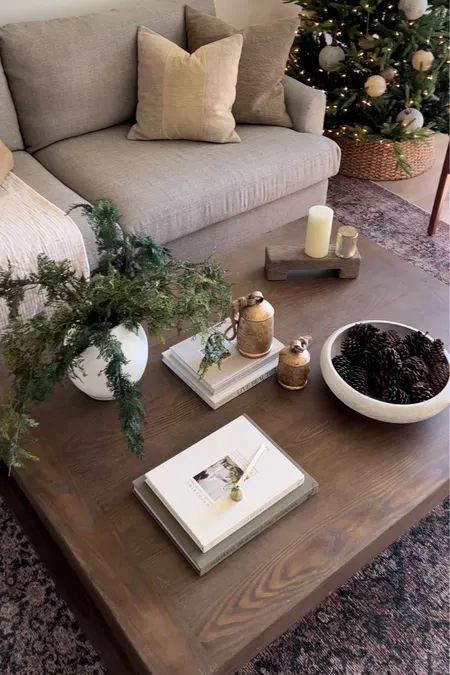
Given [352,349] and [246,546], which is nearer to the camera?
[246,546]

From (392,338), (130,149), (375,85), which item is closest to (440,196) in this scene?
(375,85)

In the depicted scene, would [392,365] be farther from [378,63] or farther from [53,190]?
[378,63]

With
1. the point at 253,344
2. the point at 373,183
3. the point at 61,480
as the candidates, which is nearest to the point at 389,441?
the point at 253,344

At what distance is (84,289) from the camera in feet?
3.67

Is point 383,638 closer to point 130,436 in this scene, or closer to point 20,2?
point 130,436

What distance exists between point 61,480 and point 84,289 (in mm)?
371

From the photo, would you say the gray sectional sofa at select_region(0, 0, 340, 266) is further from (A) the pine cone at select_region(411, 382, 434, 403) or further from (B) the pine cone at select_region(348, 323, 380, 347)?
(A) the pine cone at select_region(411, 382, 434, 403)

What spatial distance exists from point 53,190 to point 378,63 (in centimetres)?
156

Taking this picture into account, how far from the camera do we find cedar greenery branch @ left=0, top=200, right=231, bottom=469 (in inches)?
40.9

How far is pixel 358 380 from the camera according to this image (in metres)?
1.25

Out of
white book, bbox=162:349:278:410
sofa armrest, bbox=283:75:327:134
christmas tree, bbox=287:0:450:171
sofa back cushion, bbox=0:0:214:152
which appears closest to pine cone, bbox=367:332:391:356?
white book, bbox=162:349:278:410

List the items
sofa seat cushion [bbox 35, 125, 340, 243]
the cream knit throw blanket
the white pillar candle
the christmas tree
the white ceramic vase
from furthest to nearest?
the christmas tree
sofa seat cushion [bbox 35, 125, 340, 243]
the cream knit throw blanket
the white pillar candle
the white ceramic vase

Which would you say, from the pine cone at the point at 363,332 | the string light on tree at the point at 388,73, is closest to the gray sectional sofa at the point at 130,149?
the string light on tree at the point at 388,73

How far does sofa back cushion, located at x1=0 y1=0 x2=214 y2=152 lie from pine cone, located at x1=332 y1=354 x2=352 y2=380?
1.50 meters
